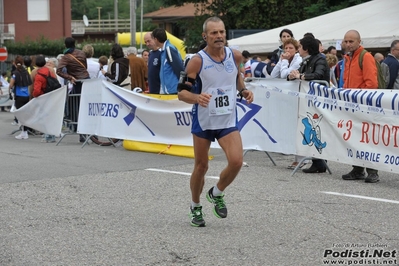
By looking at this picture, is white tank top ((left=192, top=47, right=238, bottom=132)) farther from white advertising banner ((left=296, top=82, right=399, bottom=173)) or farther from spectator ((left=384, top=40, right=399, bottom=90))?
spectator ((left=384, top=40, right=399, bottom=90))

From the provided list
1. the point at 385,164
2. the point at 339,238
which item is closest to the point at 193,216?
the point at 339,238

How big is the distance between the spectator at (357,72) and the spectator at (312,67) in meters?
0.44

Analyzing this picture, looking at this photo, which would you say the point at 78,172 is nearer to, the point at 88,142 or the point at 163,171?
the point at 163,171

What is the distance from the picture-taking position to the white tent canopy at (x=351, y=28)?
20.8 metres

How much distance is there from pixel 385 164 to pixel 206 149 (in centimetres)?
347

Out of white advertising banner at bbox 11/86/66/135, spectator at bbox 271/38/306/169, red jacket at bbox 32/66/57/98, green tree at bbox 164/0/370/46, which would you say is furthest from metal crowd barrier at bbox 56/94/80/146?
green tree at bbox 164/0/370/46

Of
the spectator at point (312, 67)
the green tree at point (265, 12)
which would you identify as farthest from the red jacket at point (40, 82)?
the green tree at point (265, 12)

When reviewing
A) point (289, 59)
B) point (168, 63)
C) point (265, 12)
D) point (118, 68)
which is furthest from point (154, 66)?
point (265, 12)

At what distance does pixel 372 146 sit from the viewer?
1059 cm

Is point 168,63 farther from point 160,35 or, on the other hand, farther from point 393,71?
point 393,71

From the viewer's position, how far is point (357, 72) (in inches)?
433

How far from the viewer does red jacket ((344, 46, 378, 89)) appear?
1083 cm

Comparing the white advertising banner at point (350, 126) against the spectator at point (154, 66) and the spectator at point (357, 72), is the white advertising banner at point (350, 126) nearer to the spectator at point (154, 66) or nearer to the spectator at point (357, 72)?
the spectator at point (357, 72)

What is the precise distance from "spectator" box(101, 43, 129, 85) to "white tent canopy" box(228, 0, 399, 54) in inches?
224
